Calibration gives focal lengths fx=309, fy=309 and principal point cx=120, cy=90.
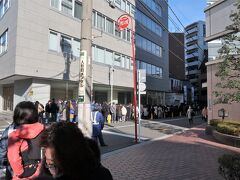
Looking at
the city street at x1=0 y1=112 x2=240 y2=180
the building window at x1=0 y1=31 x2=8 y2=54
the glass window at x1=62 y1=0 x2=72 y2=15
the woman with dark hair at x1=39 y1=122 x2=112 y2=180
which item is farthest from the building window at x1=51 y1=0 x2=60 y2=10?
the woman with dark hair at x1=39 y1=122 x2=112 y2=180

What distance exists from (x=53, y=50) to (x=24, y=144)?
794 inches

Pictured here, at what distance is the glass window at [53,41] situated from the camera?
2267 centimetres

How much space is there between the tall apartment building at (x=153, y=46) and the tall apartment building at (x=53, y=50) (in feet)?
14.2

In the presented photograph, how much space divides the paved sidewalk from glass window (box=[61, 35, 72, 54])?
13927mm

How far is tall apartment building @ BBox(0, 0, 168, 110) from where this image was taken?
20.9 metres

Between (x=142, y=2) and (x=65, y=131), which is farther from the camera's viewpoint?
(x=142, y=2)

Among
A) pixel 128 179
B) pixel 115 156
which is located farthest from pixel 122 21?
pixel 128 179

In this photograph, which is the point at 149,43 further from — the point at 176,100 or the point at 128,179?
the point at 128,179

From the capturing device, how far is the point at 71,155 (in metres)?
1.92

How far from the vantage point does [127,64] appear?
1321 inches

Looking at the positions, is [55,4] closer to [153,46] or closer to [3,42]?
[3,42]

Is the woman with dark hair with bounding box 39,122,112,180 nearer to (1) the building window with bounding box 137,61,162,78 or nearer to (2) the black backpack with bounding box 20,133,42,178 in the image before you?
(2) the black backpack with bounding box 20,133,42,178

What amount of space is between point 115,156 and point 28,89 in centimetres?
1415

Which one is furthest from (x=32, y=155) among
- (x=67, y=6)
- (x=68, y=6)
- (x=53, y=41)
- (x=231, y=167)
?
(x=68, y=6)
